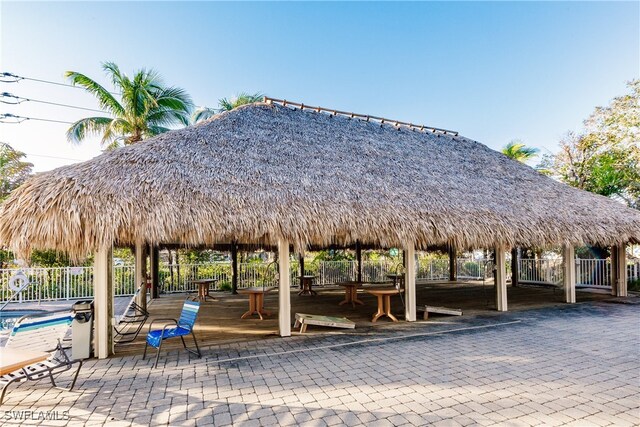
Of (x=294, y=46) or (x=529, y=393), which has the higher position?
(x=294, y=46)

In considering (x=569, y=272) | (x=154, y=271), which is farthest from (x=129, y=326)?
(x=569, y=272)

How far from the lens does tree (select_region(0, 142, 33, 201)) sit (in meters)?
13.9

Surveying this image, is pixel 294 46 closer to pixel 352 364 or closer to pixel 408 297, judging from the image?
pixel 408 297

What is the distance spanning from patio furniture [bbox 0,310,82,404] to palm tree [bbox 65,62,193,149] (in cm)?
813

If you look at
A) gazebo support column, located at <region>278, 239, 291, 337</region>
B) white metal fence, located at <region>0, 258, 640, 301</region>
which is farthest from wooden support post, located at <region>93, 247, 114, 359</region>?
white metal fence, located at <region>0, 258, 640, 301</region>

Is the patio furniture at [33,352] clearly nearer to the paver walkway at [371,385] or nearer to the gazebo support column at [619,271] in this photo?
the paver walkway at [371,385]

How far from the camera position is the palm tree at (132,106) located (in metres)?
10.1

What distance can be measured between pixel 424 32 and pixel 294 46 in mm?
5219

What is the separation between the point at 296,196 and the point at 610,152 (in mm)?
16775

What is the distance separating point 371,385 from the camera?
3842 mm

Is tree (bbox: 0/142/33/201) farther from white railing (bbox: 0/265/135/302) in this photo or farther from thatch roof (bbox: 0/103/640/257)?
thatch roof (bbox: 0/103/640/257)

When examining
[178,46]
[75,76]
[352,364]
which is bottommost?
[352,364]

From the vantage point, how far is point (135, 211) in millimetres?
5254

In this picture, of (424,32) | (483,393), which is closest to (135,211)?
(483,393)
